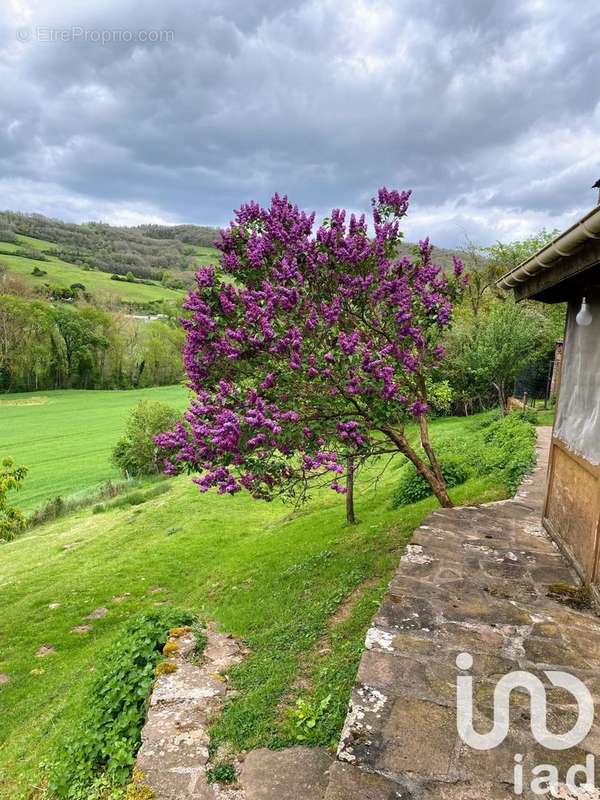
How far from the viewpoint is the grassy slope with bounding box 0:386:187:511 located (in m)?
33.8

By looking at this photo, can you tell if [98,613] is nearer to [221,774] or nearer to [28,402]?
[221,774]

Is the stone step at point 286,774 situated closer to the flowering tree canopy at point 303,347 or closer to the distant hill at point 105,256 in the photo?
the flowering tree canopy at point 303,347

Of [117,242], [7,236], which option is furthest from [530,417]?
[117,242]

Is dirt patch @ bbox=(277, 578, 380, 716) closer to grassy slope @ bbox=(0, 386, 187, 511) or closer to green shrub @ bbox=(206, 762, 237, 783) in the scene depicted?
green shrub @ bbox=(206, 762, 237, 783)

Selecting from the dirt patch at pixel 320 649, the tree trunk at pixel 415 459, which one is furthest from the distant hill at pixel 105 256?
the dirt patch at pixel 320 649

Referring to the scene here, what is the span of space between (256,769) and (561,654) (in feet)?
9.02

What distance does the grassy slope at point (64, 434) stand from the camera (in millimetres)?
33750

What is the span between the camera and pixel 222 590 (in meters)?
11.1

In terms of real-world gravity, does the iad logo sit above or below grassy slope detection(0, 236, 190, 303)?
below

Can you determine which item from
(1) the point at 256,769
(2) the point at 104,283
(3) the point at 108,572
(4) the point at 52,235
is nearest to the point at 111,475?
(3) the point at 108,572

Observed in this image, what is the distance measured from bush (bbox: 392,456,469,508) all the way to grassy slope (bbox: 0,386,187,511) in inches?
923

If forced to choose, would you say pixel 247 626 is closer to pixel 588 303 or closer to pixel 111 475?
pixel 588 303

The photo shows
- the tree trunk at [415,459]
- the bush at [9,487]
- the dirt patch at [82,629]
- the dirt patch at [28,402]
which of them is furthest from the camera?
the dirt patch at [28,402]

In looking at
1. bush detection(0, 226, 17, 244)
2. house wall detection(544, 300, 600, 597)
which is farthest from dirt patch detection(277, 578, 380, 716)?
bush detection(0, 226, 17, 244)
